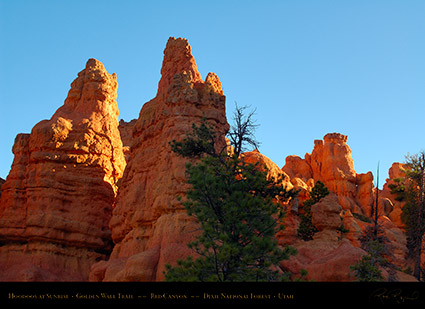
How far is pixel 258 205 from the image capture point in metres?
19.1

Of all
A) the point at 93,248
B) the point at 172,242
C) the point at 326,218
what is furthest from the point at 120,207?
the point at 326,218

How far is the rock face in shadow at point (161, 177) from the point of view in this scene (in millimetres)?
22984

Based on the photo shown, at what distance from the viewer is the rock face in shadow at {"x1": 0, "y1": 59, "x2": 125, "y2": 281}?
32.2m

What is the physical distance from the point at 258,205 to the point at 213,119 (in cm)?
1017

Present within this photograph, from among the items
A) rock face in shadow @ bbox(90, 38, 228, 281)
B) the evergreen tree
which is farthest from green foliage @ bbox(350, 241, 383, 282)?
the evergreen tree

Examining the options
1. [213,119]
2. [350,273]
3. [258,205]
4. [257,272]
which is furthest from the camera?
[213,119]

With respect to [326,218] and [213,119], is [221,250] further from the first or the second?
[326,218]

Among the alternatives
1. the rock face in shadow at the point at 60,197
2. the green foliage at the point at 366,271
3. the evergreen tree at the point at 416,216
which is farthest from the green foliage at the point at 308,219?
the rock face in shadow at the point at 60,197

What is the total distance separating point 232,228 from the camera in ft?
62.3

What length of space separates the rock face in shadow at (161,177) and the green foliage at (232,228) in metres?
3.39

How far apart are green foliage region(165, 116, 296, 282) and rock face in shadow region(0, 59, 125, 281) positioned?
1547 centimetres

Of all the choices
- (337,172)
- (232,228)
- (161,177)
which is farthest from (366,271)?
(337,172)
